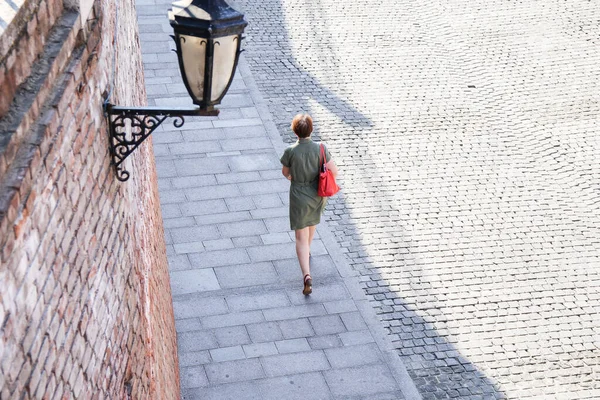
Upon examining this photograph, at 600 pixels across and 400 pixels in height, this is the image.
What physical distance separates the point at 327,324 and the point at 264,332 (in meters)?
0.58

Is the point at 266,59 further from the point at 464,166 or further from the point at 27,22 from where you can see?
the point at 27,22

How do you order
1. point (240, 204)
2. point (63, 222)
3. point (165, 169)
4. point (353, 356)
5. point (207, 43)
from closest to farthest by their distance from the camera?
1. point (63, 222)
2. point (207, 43)
3. point (353, 356)
4. point (240, 204)
5. point (165, 169)

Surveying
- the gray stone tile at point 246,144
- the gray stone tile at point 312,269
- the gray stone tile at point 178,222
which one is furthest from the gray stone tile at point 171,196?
the gray stone tile at point 312,269

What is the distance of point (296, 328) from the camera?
25.0ft

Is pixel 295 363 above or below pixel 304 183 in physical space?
below

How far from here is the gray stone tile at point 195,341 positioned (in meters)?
7.33

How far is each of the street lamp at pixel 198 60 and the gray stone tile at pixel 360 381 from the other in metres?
3.47

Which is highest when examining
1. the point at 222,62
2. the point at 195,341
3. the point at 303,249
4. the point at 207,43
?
the point at 207,43

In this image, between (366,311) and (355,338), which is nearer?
(355,338)

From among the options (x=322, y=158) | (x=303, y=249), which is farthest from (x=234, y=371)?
(x=322, y=158)

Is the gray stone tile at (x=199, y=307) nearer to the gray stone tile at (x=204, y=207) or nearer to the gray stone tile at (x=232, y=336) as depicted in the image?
the gray stone tile at (x=232, y=336)

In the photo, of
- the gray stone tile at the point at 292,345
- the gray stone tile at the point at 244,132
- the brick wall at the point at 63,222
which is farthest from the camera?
the gray stone tile at the point at 244,132

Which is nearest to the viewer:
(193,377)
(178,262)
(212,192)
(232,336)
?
(193,377)

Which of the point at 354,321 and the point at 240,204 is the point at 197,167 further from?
the point at 354,321
